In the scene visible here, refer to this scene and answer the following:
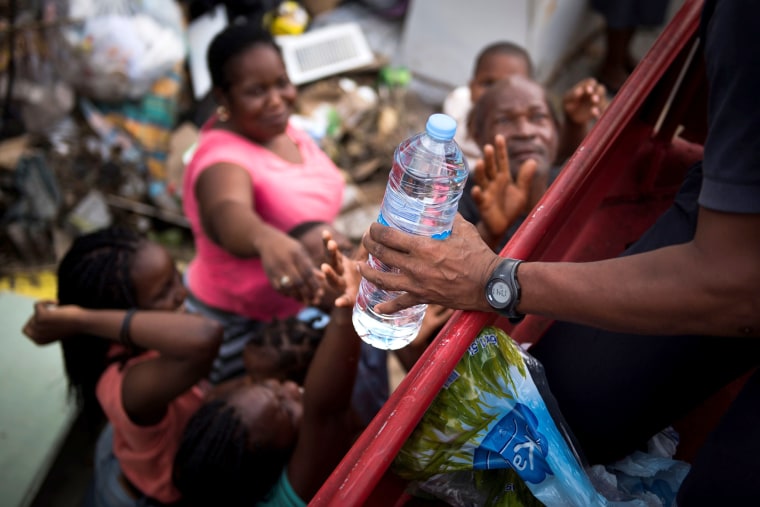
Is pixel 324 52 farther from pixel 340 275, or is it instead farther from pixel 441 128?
pixel 441 128

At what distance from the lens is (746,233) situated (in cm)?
103

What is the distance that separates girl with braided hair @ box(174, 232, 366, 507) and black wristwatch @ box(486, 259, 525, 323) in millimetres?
434

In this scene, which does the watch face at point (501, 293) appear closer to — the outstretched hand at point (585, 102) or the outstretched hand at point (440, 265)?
the outstretched hand at point (440, 265)

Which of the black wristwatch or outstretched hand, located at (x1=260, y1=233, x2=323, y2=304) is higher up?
the black wristwatch

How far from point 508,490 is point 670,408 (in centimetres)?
48

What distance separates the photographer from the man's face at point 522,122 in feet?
7.83

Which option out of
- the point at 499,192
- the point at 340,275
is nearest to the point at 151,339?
the point at 340,275

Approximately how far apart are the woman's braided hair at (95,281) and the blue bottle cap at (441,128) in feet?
4.18

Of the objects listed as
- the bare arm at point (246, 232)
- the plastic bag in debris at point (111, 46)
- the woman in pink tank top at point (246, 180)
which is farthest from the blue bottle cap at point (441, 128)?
the plastic bag in debris at point (111, 46)

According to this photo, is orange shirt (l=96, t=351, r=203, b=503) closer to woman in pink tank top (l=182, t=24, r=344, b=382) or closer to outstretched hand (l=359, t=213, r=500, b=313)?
woman in pink tank top (l=182, t=24, r=344, b=382)

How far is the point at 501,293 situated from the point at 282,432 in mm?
974

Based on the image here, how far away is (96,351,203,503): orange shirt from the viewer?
1950mm

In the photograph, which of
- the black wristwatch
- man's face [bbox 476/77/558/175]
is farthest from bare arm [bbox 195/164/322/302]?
man's face [bbox 476/77/558/175]

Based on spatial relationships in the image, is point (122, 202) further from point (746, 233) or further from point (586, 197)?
point (746, 233)
